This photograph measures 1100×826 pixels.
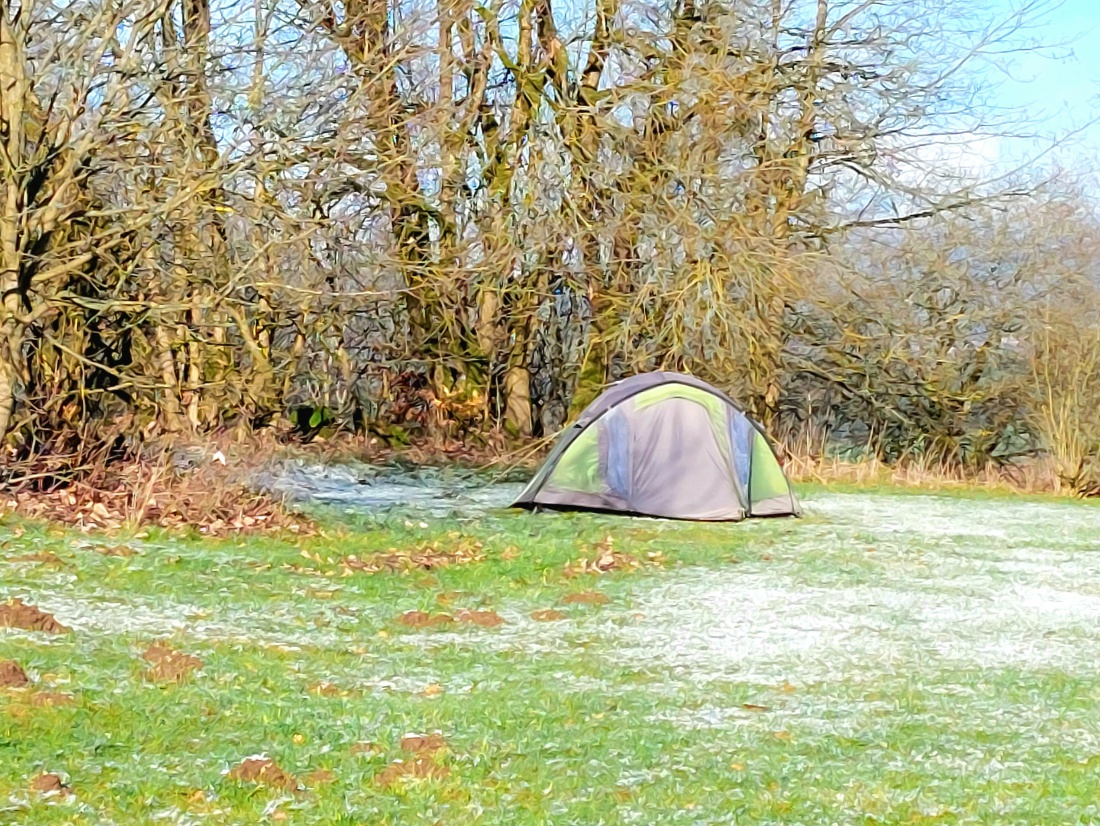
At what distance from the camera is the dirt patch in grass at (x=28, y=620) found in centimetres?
737

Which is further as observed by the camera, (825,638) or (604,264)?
(604,264)

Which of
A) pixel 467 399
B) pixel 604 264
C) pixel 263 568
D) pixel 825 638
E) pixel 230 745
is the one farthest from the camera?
pixel 467 399

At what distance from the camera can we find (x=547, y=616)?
8.90 m

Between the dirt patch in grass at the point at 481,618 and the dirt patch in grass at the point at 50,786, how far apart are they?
3921mm

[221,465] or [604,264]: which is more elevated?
[604,264]

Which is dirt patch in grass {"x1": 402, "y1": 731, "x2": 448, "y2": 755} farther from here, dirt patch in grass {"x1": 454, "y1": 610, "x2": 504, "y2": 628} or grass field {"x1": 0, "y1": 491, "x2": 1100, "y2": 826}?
dirt patch in grass {"x1": 454, "y1": 610, "x2": 504, "y2": 628}

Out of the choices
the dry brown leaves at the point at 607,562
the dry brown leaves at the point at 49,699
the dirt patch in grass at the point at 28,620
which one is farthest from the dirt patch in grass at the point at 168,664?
the dry brown leaves at the point at 607,562

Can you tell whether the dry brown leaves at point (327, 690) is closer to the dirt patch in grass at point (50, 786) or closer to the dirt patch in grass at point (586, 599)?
the dirt patch in grass at point (50, 786)

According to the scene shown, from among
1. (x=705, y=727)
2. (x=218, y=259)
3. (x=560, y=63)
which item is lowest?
(x=705, y=727)

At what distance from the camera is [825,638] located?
8.52 m

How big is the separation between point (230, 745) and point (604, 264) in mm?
15253

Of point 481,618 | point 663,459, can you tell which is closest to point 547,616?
point 481,618

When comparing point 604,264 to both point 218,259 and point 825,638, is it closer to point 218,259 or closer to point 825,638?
point 218,259

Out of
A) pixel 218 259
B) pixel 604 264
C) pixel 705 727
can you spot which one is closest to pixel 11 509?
pixel 218 259
